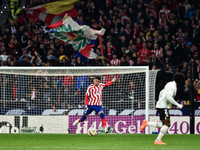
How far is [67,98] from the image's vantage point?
13469 mm

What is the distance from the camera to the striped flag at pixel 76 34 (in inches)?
602

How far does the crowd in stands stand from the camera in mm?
15031

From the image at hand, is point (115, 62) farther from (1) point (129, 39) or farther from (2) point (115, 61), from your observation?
(1) point (129, 39)

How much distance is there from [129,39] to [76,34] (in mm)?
2521

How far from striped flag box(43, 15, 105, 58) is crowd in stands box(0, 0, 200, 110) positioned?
0.47 m

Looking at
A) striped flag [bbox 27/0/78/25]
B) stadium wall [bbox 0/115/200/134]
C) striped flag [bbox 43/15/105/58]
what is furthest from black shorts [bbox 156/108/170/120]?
striped flag [bbox 27/0/78/25]

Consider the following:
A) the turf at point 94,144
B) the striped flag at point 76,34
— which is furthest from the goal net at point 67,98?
the turf at point 94,144

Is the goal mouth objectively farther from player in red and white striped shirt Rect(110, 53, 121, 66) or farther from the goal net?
player in red and white striped shirt Rect(110, 53, 121, 66)

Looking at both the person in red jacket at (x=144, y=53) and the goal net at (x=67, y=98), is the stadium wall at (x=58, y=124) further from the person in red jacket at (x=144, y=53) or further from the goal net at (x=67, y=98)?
the person in red jacket at (x=144, y=53)

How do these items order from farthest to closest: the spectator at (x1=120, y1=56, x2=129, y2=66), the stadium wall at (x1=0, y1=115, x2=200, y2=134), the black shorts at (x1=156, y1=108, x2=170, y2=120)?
the spectator at (x1=120, y1=56, x2=129, y2=66) → the stadium wall at (x1=0, y1=115, x2=200, y2=134) → the black shorts at (x1=156, y1=108, x2=170, y2=120)

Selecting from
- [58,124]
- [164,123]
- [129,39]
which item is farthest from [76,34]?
[164,123]

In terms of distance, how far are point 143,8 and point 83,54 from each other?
4.29 m

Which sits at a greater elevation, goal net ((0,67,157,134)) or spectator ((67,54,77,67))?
spectator ((67,54,77,67))

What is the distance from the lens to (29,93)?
43.7 feet
